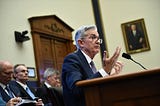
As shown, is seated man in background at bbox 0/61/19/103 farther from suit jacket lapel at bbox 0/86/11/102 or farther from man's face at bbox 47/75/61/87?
man's face at bbox 47/75/61/87

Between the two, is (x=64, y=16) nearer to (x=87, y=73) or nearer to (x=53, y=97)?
(x=53, y=97)

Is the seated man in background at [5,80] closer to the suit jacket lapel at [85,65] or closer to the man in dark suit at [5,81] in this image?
the man in dark suit at [5,81]

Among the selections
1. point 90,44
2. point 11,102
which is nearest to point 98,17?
point 11,102

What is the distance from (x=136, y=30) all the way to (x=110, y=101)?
7.53m

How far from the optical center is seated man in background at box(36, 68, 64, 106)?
3395 mm

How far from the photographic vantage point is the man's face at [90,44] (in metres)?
2.51

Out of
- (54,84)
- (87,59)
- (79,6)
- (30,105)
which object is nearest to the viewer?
(87,59)

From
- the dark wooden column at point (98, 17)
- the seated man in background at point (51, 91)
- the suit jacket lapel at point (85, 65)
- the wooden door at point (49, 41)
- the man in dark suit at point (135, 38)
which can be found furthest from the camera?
the dark wooden column at point (98, 17)

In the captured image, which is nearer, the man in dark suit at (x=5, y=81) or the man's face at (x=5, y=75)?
the man in dark suit at (x=5, y=81)

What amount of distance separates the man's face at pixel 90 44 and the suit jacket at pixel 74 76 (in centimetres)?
10

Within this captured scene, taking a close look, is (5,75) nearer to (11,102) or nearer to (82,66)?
(11,102)

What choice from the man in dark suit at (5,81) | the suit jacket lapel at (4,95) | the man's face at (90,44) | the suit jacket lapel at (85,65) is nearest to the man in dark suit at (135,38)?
the man in dark suit at (5,81)

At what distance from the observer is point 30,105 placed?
3.16 meters

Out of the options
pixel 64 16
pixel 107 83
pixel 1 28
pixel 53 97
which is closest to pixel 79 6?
pixel 64 16
